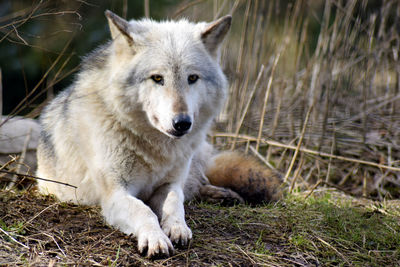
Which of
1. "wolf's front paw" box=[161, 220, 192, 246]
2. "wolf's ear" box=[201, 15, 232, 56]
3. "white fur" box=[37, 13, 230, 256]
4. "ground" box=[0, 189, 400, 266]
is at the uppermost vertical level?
"wolf's ear" box=[201, 15, 232, 56]

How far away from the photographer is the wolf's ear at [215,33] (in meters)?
3.11

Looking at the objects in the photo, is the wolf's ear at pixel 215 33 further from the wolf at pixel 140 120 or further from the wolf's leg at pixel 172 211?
the wolf's leg at pixel 172 211

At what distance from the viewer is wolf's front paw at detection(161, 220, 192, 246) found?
2527 mm

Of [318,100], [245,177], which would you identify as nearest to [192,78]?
[245,177]

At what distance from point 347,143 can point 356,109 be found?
2.24 ft

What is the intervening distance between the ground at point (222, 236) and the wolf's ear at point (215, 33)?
4.40ft

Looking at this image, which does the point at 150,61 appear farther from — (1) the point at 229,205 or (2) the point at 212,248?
(1) the point at 229,205

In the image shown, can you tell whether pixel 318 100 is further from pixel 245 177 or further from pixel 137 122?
pixel 137 122

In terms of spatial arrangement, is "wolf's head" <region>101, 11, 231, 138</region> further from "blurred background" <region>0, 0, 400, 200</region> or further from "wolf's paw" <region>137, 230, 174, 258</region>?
"blurred background" <region>0, 0, 400, 200</region>

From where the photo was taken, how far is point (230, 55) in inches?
222

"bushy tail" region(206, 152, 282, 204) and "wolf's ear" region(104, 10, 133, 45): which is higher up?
"wolf's ear" region(104, 10, 133, 45)

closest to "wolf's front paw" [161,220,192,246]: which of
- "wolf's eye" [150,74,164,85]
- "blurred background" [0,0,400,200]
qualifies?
"wolf's eye" [150,74,164,85]

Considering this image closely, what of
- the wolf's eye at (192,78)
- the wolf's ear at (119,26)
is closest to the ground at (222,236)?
the wolf's eye at (192,78)

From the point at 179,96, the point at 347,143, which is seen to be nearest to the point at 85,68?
the point at 179,96
